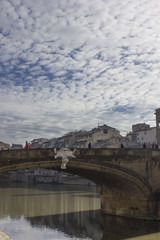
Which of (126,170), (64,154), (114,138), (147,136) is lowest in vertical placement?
(126,170)

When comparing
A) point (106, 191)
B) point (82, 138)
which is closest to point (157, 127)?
point (82, 138)

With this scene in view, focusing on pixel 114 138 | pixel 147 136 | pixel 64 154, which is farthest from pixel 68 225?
pixel 147 136

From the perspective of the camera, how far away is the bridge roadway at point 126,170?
1782 cm

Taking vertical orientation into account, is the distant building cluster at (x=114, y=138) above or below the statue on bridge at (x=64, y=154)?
above

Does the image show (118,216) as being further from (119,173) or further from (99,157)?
(99,157)

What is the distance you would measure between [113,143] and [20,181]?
80.3 feet

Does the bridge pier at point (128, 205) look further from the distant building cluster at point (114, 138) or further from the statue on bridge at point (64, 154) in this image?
the distant building cluster at point (114, 138)

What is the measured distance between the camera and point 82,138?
2303 inches

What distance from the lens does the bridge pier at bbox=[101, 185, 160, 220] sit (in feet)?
64.8

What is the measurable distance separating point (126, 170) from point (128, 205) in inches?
135

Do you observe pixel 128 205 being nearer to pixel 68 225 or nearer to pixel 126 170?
pixel 126 170

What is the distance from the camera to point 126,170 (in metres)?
19.5

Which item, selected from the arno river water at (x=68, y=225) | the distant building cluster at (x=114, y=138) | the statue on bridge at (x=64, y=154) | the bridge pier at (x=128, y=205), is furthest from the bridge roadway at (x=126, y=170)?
the distant building cluster at (x=114, y=138)

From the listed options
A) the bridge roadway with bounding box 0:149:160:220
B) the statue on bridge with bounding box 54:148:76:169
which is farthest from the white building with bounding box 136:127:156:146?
the statue on bridge with bounding box 54:148:76:169
